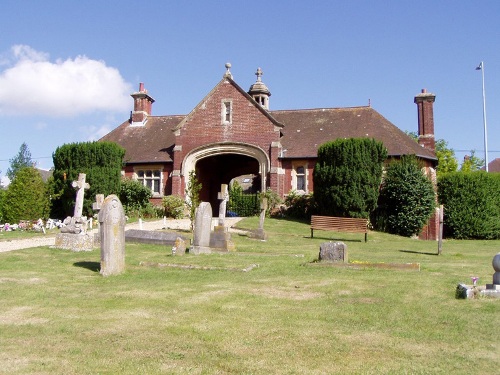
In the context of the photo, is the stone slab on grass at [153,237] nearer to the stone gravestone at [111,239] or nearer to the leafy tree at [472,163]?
the stone gravestone at [111,239]

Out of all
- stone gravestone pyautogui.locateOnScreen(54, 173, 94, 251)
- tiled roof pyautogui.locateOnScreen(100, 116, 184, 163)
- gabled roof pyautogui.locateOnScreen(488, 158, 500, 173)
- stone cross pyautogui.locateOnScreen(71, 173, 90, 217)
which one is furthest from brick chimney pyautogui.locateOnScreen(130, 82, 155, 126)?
gabled roof pyautogui.locateOnScreen(488, 158, 500, 173)

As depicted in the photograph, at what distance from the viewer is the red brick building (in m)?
30.4

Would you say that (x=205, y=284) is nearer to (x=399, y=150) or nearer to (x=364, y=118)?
(x=399, y=150)

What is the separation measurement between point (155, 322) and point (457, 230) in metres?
24.3

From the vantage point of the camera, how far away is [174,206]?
97.8ft

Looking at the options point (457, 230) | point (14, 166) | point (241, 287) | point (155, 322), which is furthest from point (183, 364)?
point (14, 166)

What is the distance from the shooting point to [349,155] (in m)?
26.4

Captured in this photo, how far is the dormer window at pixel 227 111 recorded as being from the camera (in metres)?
31.5

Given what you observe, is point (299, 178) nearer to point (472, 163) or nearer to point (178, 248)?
point (178, 248)

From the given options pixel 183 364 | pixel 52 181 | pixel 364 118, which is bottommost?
pixel 183 364

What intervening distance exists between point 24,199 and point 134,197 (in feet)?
25.9

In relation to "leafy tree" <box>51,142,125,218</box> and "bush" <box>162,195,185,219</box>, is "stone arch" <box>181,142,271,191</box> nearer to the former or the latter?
"bush" <box>162,195,185,219</box>

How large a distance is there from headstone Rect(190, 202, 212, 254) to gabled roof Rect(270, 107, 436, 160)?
1628 centimetres

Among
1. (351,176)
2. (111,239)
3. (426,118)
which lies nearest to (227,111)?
(351,176)
